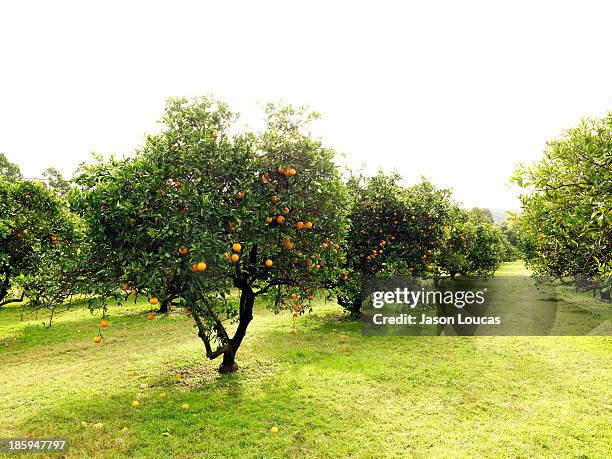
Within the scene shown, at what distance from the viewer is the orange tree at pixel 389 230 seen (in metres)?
17.6

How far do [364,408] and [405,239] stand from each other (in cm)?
1015

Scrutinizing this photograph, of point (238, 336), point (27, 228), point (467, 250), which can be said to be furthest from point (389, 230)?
point (467, 250)

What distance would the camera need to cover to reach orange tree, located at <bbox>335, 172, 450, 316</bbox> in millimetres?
17641

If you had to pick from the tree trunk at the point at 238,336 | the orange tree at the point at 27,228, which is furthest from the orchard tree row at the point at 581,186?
the orange tree at the point at 27,228

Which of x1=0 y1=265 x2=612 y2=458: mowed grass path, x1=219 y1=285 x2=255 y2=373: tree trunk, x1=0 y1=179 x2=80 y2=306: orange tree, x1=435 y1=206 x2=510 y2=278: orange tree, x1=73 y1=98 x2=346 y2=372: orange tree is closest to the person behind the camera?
x1=0 y1=265 x2=612 y2=458: mowed grass path

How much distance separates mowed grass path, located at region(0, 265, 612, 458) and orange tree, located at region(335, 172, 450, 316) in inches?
133

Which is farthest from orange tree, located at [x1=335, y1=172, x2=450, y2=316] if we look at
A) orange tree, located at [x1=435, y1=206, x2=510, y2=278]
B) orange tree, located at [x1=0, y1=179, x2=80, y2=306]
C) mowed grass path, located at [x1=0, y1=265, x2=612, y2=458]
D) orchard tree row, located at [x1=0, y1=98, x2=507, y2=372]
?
orange tree, located at [x1=0, y1=179, x2=80, y2=306]

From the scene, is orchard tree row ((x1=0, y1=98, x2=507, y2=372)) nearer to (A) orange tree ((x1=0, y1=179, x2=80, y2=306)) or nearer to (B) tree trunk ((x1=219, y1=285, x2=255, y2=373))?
(B) tree trunk ((x1=219, y1=285, x2=255, y2=373))

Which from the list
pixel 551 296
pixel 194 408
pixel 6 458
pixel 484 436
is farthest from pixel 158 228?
pixel 551 296

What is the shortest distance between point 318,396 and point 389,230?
9678mm

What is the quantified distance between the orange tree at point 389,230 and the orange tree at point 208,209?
22.8 feet

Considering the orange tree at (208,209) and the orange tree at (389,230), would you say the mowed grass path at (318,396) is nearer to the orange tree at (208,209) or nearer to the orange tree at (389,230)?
the orange tree at (208,209)

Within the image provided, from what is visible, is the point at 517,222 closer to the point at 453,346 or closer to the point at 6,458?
the point at 453,346

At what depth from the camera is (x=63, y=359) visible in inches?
527
